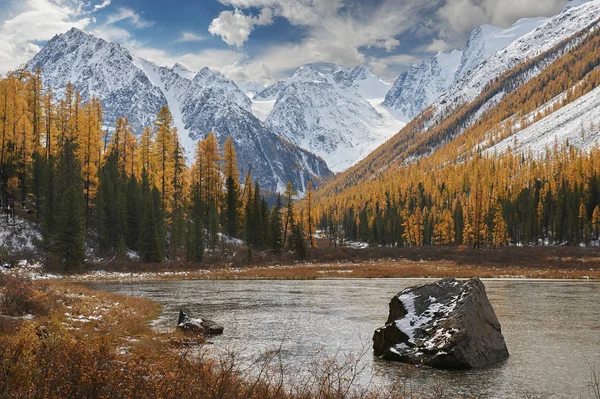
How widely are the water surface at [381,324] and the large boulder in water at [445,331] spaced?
53 cm

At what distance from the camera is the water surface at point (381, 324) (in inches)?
570

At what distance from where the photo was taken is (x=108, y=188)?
64188mm

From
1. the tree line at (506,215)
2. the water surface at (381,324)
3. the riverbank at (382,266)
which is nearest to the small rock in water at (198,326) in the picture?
the water surface at (381,324)

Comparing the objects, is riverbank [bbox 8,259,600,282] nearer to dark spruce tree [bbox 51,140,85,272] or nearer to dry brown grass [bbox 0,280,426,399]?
dark spruce tree [bbox 51,140,85,272]

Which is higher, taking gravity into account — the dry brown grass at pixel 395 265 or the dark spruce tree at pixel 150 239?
the dark spruce tree at pixel 150 239

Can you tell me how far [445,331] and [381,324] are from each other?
24.0 ft

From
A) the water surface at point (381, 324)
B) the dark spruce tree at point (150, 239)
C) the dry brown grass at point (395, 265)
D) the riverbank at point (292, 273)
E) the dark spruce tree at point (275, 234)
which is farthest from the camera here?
the dark spruce tree at point (275, 234)

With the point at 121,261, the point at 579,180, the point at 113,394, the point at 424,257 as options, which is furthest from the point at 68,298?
the point at 579,180

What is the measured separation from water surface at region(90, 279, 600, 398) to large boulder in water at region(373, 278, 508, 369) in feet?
1.75

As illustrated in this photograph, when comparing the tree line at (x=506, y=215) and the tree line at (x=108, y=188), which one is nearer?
the tree line at (x=108, y=188)

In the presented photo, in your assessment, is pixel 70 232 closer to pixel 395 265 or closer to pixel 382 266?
pixel 382 266

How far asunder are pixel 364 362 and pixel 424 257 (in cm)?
7252

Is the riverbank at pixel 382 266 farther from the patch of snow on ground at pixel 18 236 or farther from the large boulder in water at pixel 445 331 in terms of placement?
the large boulder in water at pixel 445 331

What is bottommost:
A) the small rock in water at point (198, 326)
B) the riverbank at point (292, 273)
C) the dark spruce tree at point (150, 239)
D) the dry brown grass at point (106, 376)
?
the riverbank at point (292, 273)
